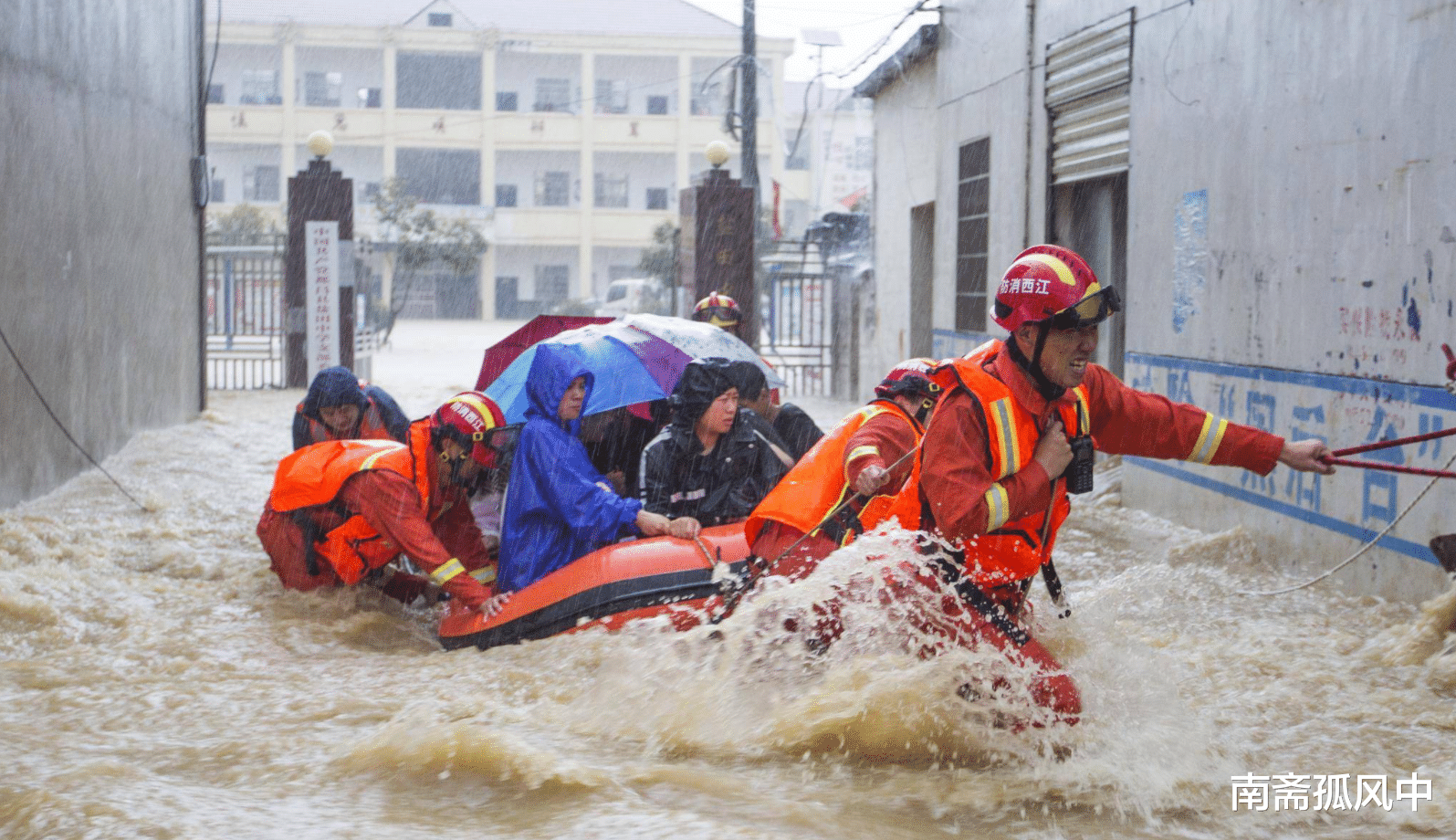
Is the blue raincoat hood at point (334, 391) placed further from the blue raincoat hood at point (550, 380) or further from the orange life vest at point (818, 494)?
the orange life vest at point (818, 494)

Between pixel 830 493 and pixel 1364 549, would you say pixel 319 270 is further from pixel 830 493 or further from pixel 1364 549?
pixel 1364 549

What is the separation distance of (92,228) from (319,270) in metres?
5.70

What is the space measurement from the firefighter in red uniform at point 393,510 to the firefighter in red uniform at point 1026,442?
8.27 feet

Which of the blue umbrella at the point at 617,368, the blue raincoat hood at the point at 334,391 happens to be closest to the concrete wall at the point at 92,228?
the blue raincoat hood at the point at 334,391

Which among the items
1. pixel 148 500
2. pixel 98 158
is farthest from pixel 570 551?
pixel 98 158

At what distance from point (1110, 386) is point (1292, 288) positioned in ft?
11.4

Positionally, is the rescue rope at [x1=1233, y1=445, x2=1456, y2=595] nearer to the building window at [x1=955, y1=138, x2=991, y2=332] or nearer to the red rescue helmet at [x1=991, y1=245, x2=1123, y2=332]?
the red rescue helmet at [x1=991, y1=245, x2=1123, y2=332]

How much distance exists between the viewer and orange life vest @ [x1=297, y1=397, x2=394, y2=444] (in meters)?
7.82

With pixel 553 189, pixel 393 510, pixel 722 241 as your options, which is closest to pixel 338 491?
pixel 393 510

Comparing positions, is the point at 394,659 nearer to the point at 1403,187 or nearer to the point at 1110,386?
the point at 1110,386

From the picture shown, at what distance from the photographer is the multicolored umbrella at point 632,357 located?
7.27 m

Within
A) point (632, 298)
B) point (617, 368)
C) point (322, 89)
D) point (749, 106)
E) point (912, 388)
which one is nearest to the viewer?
point (912, 388)

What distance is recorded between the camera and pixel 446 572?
20.0ft

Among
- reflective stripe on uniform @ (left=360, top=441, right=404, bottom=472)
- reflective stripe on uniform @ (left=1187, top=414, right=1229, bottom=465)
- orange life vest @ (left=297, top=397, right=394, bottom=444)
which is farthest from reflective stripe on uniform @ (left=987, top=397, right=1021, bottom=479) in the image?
orange life vest @ (left=297, top=397, right=394, bottom=444)
